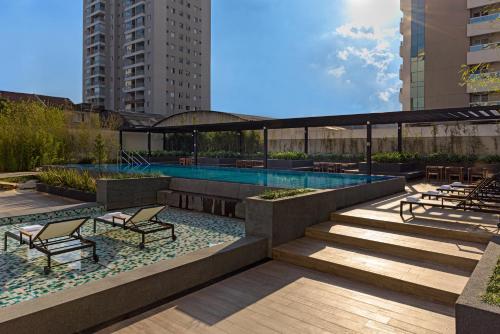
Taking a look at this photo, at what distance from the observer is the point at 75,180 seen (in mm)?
11586

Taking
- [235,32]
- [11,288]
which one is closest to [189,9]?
[235,32]

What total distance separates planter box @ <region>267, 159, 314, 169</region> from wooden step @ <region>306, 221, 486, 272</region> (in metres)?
11.0

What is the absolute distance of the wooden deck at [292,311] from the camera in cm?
349

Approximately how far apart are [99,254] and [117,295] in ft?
7.40

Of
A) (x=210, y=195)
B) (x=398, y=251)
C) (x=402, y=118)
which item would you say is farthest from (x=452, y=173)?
(x=398, y=251)

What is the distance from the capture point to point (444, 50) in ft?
92.5

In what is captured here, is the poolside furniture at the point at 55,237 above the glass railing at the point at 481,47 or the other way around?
the other way around

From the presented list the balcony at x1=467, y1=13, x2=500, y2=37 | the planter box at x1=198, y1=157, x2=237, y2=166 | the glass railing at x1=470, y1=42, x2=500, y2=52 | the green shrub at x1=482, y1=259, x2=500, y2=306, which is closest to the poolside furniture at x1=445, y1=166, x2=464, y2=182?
the planter box at x1=198, y1=157, x2=237, y2=166

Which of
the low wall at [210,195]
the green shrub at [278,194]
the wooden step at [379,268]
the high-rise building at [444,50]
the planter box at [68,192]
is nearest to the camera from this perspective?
the wooden step at [379,268]

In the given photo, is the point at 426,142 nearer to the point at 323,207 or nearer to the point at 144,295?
the point at 323,207

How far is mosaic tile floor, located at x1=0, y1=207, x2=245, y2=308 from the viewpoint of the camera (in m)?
4.51

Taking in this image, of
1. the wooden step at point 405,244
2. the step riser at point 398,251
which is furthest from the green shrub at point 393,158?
the step riser at point 398,251

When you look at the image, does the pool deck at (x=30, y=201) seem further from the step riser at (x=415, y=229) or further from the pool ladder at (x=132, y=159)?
the pool ladder at (x=132, y=159)

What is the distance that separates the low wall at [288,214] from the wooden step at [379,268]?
0.73 ft
